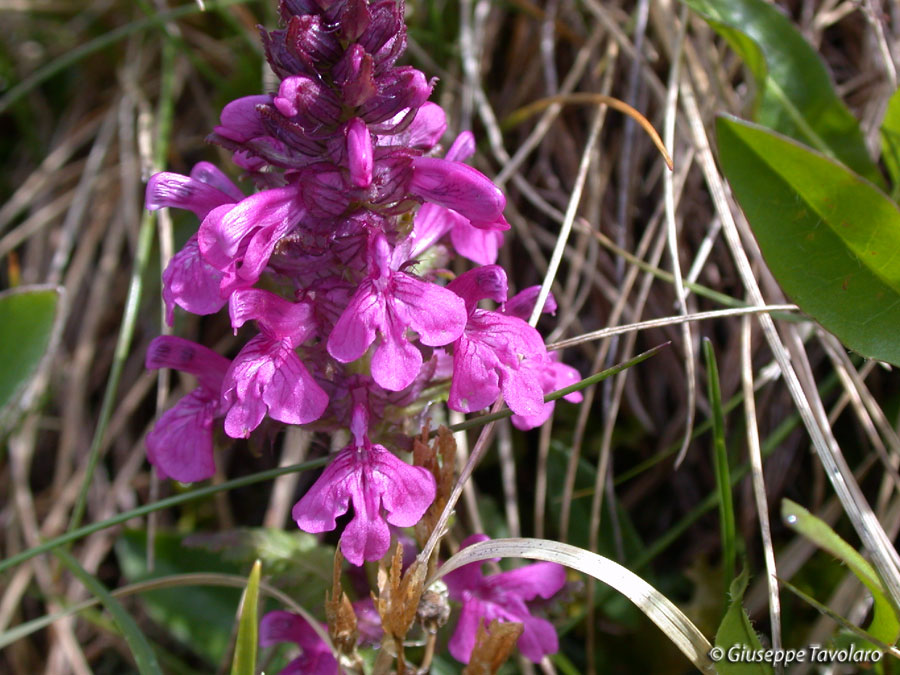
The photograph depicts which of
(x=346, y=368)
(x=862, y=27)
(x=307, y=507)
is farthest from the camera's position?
(x=862, y=27)

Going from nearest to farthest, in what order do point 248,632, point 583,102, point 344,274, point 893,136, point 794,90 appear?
point 248,632
point 344,274
point 893,136
point 794,90
point 583,102

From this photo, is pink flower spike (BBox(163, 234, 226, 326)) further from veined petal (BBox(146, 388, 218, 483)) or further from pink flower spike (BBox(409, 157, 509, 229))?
pink flower spike (BBox(409, 157, 509, 229))

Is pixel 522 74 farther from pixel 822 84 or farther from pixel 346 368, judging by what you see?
pixel 346 368

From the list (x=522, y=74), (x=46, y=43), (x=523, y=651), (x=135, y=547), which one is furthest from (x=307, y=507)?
(x=46, y=43)

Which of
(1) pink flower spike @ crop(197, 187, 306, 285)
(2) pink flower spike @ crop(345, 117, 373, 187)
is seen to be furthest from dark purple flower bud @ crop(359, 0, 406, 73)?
(1) pink flower spike @ crop(197, 187, 306, 285)

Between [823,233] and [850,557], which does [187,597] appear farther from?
[823,233]

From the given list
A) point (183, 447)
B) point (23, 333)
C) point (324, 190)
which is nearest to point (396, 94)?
point (324, 190)
